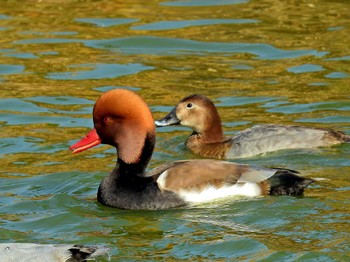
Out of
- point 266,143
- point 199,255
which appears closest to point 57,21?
point 266,143

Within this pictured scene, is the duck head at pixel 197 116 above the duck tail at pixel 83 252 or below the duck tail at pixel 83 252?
below

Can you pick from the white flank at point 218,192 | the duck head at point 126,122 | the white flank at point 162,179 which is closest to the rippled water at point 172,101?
the white flank at point 218,192

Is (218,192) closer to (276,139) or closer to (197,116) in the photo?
(276,139)

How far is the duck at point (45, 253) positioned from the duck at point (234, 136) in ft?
13.1

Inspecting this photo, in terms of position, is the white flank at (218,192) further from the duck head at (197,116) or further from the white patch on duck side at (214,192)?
the duck head at (197,116)

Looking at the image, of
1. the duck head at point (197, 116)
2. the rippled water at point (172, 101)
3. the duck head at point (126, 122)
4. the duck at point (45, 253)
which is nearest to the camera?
the duck at point (45, 253)

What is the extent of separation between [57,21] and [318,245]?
9.65 metres

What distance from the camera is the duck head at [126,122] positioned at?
9.62m

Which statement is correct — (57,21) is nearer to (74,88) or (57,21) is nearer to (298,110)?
(74,88)

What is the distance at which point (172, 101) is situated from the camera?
13508mm

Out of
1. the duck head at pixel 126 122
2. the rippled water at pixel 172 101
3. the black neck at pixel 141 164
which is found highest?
the duck head at pixel 126 122

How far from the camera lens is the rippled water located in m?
8.74

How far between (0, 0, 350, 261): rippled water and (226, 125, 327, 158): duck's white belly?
99mm

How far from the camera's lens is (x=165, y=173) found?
9477 millimetres
